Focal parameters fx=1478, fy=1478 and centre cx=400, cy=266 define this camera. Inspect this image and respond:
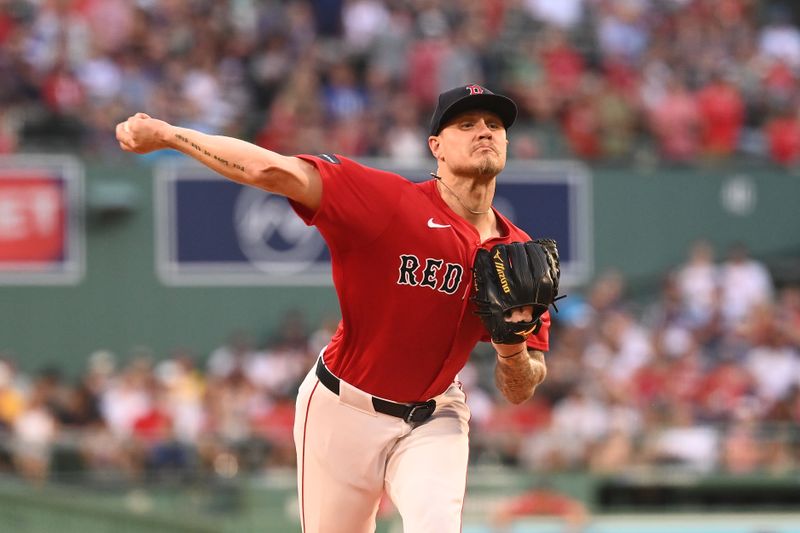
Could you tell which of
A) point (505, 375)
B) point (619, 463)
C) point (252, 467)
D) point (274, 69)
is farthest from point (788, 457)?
point (505, 375)

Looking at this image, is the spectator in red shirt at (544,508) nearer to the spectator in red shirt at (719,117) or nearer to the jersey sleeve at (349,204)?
the spectator in red shirt at (719,117)

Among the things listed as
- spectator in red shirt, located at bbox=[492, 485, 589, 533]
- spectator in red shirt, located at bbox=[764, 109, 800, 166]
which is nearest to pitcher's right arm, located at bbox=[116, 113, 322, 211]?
spectator in red shirt, located at bbox=[492, 485, 589, 533]

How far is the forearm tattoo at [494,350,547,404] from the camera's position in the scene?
5.70 m

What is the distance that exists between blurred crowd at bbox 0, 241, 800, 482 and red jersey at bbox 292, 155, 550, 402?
6.63 m

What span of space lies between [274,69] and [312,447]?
10.5 metres

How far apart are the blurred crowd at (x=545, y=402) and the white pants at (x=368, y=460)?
6.36 meters

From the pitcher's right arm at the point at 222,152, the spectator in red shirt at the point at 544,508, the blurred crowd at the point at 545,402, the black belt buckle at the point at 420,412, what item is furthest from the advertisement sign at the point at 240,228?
the pitcher's right arm at the point at 222,152

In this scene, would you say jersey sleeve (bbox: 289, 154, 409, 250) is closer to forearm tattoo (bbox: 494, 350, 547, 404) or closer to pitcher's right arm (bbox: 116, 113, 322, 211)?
pitcher's right arm (bbox: 116, 113, 322, 211)

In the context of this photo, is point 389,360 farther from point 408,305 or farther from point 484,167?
point 484,167

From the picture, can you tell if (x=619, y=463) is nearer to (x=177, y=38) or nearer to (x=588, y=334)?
(x=588, y=334)

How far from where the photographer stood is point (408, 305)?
547 centimetres

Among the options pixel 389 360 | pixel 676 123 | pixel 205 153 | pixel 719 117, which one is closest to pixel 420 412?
pixel 389 360

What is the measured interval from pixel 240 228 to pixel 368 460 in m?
10.4

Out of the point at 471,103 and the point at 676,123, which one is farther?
the point at 676,123
